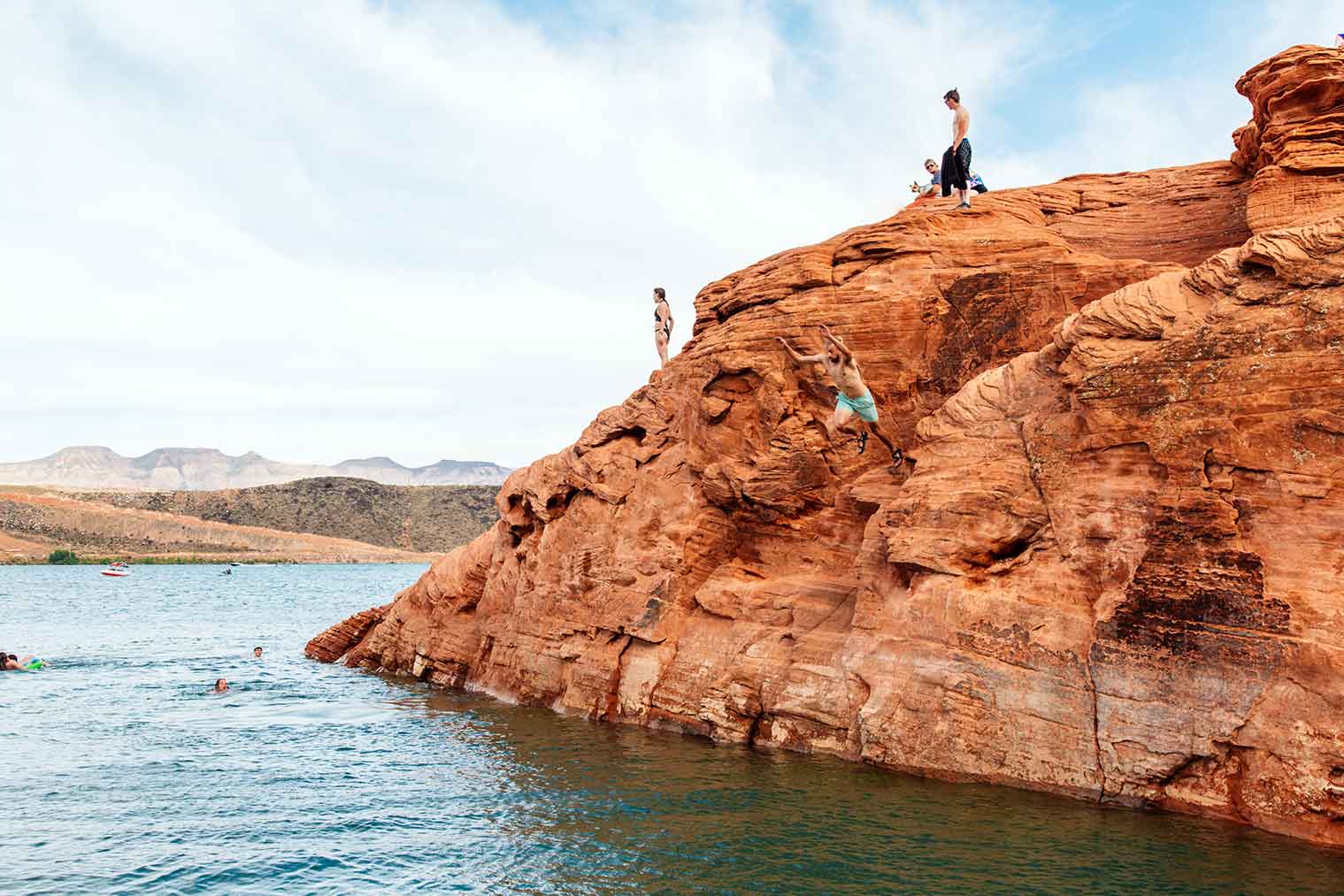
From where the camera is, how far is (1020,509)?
15414 mm

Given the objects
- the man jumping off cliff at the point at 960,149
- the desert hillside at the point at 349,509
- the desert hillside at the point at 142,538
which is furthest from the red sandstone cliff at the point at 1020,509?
the desert hillside at the point at 349,509

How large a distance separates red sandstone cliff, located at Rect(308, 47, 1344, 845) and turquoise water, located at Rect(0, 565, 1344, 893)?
1.08 meters

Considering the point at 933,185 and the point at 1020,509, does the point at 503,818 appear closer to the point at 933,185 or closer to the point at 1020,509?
the point at 1020,509

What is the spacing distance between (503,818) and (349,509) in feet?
439

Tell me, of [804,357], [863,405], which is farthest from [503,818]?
[804,357]

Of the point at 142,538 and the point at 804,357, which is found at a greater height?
the point at 804,357

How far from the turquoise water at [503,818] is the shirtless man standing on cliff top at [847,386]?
255 inches

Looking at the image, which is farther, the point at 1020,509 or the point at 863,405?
the point at 863,405

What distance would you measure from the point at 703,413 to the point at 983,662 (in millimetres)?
8893

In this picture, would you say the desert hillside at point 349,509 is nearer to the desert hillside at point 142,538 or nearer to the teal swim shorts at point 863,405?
the desert hillside at point 142,538

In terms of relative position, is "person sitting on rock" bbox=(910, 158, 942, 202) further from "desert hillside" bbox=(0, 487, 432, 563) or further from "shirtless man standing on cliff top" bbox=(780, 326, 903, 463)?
"desert hillside" bbox=(0, 487, 432, 563)

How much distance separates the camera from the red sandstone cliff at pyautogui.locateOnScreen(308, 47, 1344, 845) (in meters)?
12.5

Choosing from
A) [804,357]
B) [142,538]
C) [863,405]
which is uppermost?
[804,357]

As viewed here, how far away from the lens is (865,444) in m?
19.4
